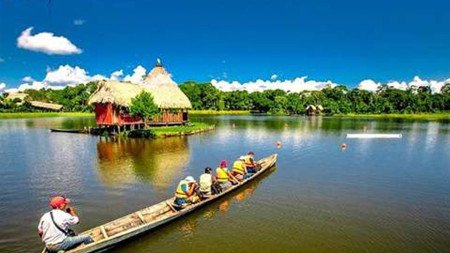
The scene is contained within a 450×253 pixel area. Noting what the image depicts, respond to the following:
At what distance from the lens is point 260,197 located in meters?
18.7

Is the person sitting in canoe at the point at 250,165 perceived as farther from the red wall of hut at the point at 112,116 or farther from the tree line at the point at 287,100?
the tree line at the point at 287,100

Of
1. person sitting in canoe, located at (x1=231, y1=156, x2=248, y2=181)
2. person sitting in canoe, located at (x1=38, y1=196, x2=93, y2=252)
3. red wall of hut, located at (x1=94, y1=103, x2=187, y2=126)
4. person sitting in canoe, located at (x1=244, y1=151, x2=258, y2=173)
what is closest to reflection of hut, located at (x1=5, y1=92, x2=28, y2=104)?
red wall of hut, located at (x1=94, y1=103, x2=187, y2=126)

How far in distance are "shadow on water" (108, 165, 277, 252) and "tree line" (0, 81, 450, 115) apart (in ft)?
313

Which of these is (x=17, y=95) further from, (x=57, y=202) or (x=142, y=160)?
(x=57, y=202)

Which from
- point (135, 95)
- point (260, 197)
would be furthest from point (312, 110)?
point (260, 197)

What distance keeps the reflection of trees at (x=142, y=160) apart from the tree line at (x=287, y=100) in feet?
244

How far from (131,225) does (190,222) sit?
8.62 ft

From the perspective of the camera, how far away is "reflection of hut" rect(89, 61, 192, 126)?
148 ft

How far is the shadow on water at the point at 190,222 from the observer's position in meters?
12.8

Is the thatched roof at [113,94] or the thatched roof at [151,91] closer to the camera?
the thatched roof at [113,94]

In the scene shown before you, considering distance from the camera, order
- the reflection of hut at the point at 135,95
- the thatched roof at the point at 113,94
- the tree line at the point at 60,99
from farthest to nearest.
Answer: the tree line at the point at 60,99 → the reflection of hut at the point at 135,95 → the thatched roof at the point at 113,94

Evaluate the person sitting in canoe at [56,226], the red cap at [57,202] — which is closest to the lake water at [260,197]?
the person sitting in canoe at [56,226]

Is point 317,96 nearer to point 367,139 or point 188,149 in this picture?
point 367,139

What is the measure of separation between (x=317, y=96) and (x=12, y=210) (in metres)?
129
